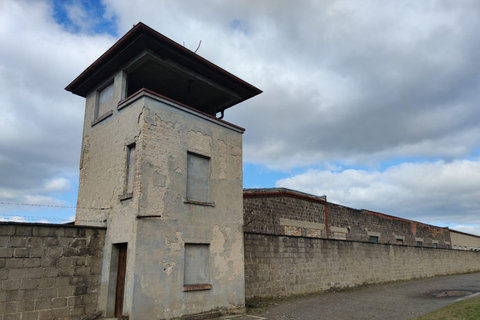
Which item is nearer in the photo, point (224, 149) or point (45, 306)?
point (45, 306)

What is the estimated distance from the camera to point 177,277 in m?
8.62

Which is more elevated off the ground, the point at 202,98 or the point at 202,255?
the point at 202,98

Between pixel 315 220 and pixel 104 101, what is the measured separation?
12672 mm

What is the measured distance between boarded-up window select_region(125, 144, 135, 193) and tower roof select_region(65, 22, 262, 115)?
2.49 metres

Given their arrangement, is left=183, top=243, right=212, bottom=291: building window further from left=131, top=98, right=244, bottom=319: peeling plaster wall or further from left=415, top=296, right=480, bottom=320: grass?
left=415, top=296, right=480, bottom=320: grass

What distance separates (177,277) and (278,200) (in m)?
8.96

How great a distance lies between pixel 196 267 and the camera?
9.22 m

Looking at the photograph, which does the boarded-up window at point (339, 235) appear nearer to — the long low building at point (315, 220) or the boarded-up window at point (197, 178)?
the long low building at point (315, 220)

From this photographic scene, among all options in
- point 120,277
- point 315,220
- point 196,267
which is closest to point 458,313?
point 196,267

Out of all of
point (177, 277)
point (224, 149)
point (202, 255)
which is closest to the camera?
point (177, 277)

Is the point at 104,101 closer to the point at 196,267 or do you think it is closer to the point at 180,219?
the point at 180,219

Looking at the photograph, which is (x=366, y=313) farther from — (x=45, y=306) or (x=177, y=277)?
(x=45, y=306)

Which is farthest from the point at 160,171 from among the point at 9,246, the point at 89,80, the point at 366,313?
the point at 366,313

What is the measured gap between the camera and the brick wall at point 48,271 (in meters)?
7.16
